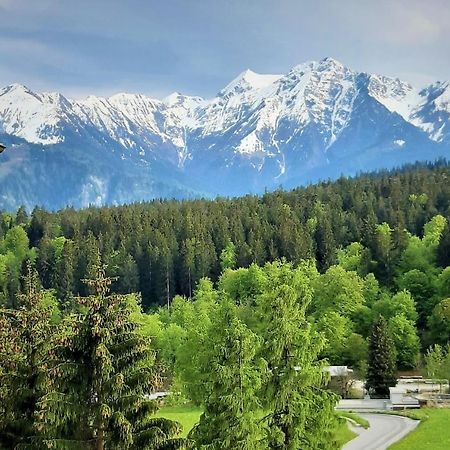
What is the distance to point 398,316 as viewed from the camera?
8962cm

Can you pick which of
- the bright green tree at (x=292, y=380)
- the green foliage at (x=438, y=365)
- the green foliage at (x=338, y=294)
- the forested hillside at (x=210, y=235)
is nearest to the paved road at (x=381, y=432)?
the green foliage at (x=438, y=365)

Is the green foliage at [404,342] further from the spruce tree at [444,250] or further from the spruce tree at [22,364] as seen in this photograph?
the spruce tree at [22,364]

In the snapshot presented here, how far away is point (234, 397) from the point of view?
26188 millimetres

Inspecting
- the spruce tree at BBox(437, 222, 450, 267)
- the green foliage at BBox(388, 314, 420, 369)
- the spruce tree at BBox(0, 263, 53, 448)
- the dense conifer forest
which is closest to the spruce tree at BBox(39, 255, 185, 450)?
the dense conifer forest

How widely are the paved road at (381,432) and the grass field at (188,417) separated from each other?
0.78m

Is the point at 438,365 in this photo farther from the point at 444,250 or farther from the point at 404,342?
the point at 444,250

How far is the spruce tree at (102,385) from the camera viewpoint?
19703 millimetres

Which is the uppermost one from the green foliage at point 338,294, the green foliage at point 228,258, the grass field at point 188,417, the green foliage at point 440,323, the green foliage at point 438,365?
the green foliage at point 228,258

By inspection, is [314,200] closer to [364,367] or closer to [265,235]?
[265,235]

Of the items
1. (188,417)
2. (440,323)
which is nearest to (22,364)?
(188,417)


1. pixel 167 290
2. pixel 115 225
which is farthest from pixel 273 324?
pixel 115 225

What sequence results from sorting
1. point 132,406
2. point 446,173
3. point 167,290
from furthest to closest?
point 446,173, point 167,290, point 132,406

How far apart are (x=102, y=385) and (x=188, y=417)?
43.5 metres

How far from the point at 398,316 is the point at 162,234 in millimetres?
71593
